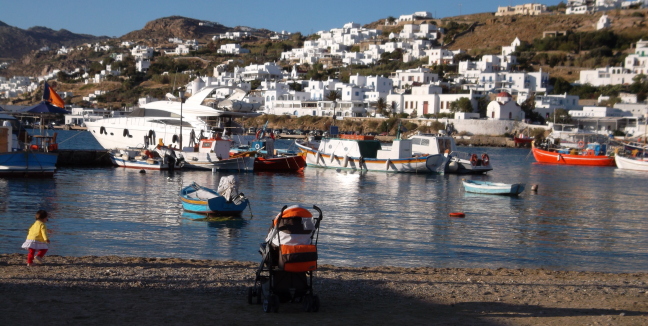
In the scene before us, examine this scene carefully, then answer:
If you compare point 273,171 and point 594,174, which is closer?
point 273,171

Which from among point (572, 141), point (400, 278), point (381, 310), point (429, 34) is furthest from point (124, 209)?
point (429, 34)

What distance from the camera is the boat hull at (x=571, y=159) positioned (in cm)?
5759

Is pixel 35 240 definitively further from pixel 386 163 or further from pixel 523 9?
pixel 523 9

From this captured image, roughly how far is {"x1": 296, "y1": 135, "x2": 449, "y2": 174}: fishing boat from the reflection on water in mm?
4599

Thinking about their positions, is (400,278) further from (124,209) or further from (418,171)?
(418,171)

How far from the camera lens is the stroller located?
27.4 feet

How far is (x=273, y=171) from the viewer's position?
4216cm

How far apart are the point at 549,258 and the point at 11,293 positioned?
12.0m

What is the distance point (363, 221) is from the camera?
71.0ft

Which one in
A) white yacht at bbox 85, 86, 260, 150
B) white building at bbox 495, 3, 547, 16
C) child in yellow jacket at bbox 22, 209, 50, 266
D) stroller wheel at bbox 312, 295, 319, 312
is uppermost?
white building at bbox 495, 3, 547, 16

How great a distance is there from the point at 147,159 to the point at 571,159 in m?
38.1

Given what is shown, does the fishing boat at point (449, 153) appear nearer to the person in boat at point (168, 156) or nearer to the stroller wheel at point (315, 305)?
the person in boat at point (168, 156)

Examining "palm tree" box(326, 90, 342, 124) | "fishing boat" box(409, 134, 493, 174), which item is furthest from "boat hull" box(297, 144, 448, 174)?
"palm tree" box(326, 90, 342, 124)

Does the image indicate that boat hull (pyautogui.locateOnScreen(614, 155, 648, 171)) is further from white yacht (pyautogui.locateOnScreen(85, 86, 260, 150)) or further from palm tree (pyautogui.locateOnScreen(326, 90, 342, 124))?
palm tree (pyautogui.locateOnScreen(326, 90, 342, 124))
